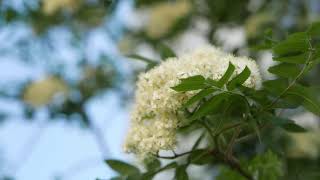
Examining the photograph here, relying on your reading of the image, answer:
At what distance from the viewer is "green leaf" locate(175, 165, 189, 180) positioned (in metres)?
1.02

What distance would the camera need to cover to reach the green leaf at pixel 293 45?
2.91 ft

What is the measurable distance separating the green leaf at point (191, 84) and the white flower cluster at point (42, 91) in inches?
72.0

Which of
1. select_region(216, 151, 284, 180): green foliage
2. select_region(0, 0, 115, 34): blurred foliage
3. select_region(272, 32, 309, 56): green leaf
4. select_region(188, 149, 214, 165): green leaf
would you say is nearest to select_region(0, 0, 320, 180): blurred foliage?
select_region(0, 0, 115, 34): blurred foliage

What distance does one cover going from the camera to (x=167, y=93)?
0.92 meters

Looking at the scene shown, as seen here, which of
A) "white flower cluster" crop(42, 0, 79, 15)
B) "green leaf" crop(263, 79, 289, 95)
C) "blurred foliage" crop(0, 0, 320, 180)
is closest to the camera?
"green leaf" crop(263, 79, 289, 95)

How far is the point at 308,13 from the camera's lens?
9.24 ft

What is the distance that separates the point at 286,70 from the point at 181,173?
0.79 ft

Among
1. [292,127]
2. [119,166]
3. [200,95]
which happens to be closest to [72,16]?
[119,166]

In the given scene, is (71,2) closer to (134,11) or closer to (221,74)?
(134,11)

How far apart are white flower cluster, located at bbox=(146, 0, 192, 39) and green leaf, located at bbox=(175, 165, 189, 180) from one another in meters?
1.77

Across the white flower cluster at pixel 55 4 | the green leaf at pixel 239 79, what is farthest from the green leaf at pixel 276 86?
the white flower cluster at pixel 55 4

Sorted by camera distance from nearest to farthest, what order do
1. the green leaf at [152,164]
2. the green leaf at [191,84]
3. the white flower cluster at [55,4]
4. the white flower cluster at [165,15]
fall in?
the green leaf at [191,84]
the green leaf at [152,164]
the white flower cluster at [55,4]
the white flower cluster at [165,15]

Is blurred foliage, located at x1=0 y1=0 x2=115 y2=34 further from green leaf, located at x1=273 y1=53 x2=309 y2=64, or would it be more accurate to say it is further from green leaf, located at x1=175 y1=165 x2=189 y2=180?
green leaf, located at x1=273 y1=53 x2=309 y2=64

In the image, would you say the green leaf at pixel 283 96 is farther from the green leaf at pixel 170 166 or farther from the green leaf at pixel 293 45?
the green leaf at pixel 170 166
